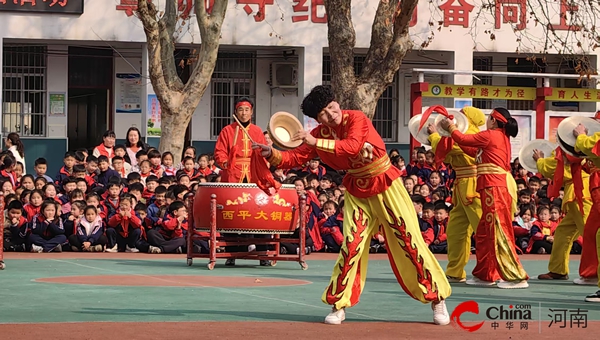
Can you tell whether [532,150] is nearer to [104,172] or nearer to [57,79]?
[104,172]

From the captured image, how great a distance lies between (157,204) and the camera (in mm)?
15836

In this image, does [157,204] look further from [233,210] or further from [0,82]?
[0,82]

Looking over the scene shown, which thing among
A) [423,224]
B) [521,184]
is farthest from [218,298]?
[521,184]

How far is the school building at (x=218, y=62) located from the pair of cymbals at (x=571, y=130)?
38.4ft

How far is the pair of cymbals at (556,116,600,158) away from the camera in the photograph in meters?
10.2

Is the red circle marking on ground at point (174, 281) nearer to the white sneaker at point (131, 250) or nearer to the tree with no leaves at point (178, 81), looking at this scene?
the white sneaker at point (131, 250)

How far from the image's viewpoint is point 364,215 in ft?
26.5

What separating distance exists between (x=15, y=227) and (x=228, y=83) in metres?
11.4

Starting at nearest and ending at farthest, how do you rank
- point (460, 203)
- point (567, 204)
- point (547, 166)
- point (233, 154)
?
point (460, 203) < point (567, 204) < point (547, 166) < point (233, 154)

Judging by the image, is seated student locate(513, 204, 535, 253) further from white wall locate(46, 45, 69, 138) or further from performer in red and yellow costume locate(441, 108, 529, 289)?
white wall locate(46, 45, 69, 138)

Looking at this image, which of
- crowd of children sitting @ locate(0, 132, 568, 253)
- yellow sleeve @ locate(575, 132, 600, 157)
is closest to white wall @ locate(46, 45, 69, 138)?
crowd of children sitting @ locate(0, 132, 568, 253)

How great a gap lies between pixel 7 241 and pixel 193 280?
497 centimetres

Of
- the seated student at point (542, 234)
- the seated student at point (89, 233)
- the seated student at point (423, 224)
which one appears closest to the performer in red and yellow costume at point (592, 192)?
the seated student at point (423, 224)

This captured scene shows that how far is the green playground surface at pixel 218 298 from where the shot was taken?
27.1ft
